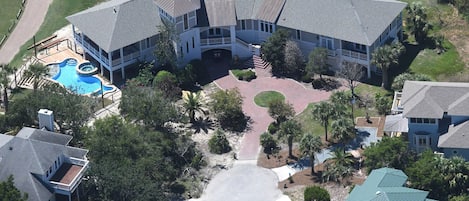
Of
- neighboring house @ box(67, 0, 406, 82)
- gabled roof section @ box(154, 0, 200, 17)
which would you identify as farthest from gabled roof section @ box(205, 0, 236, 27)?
gabled roof section @ box(154, 0, 200, 17)

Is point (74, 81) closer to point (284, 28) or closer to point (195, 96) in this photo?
point (195, 96)

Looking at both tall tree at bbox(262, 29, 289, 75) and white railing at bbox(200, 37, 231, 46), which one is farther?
white railing at bbox(200, 37, 231, 46)

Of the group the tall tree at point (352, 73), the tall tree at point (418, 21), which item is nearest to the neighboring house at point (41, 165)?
the tall tree at point (352, 73)

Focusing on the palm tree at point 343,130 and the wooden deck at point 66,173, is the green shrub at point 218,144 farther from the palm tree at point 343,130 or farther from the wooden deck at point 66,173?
the wooden deck at point 66,173

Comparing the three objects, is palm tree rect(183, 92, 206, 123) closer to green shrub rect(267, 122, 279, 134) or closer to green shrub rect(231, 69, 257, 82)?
green shrub rect(267, 122, 279, 134)

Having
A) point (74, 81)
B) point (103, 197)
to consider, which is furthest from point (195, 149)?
point (74, 81)

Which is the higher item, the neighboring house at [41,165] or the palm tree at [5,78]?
the palm tree at [5,78]
